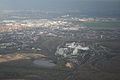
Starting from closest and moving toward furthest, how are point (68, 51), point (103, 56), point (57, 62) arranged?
point (57, 62) < point (103, 56) < point (68, 51)

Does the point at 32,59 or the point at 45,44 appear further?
the point at 45,44

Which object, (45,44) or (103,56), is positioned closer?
(103,56)

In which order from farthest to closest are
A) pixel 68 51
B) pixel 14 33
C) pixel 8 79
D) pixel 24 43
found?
pixel 14 33 < pixel 24 43 < pixel 68 51 < pixel 8 79

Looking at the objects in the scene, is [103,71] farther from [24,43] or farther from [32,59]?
[24,43]

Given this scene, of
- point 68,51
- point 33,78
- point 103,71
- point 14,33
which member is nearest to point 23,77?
point 33,78

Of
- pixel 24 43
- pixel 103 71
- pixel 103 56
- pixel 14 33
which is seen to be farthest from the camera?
pixel 14 33

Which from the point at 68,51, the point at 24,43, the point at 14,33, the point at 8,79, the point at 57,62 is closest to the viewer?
the point at 8,79

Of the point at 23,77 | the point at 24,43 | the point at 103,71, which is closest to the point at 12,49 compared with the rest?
the point at 24,43

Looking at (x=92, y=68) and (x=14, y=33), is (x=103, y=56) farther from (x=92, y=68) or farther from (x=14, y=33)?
(x=14, y=33)
